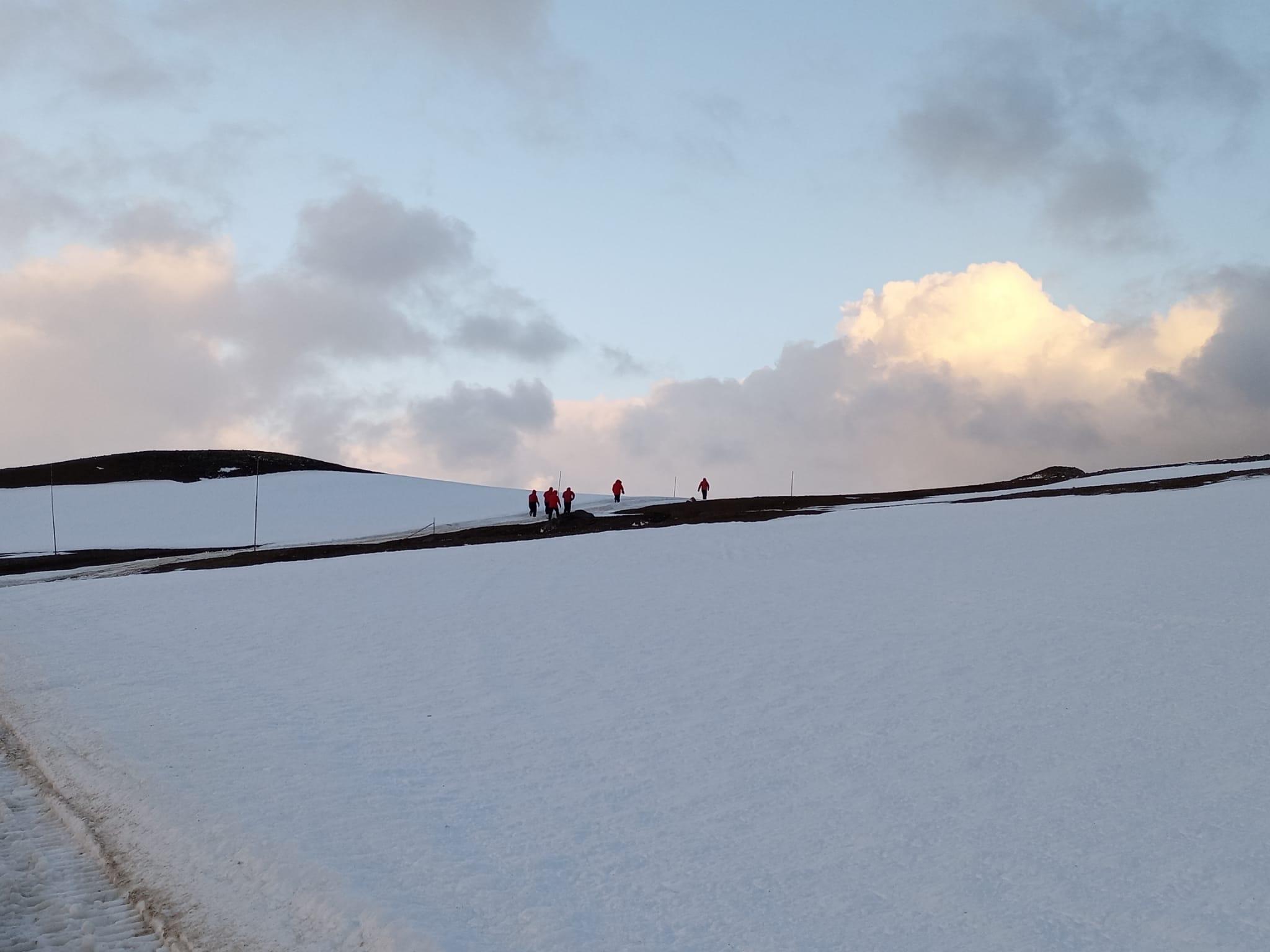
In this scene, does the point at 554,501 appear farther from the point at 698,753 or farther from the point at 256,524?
the point at 698,753

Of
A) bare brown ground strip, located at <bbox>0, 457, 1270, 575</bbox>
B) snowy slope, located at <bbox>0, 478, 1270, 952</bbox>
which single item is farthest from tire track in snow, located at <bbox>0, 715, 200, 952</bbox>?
bare brown ground strip, located at <bbox>0, 457, 1270, 575</bbox>

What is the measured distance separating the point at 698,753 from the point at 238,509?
5350 cm

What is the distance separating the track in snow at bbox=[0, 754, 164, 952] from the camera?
304 inches

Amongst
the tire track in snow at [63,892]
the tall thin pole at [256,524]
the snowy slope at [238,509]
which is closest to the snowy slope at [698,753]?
the tire track in snow at [63,892]

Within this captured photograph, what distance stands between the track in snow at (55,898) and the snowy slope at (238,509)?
39.6m

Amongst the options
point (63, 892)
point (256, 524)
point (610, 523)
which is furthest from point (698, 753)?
point (256, 524)

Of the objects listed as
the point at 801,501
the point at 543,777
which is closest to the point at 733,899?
the point at 543,777

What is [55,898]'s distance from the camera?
8516 mm

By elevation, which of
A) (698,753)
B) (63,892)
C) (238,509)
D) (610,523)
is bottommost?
(63,892)

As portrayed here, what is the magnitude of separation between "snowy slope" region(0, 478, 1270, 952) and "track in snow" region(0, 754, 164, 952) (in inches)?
19.0

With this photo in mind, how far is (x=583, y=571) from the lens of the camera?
25.8 meters

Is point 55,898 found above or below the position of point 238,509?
below

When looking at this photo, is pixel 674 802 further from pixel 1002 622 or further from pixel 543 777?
pixel 1002 622

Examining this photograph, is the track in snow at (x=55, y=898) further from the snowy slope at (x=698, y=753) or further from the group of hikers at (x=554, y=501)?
the group of hikers at (x=554, y=501)
